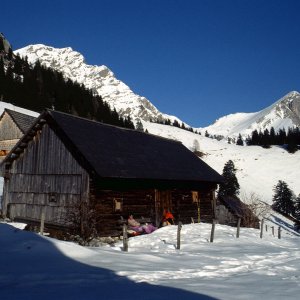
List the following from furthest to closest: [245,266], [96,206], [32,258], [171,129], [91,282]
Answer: [171,129], [96,206], [245,266], [32,258], [91,282]

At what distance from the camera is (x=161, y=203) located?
891 inches

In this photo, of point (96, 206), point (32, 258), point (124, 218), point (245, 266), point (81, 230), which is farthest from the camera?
point (124, 218)

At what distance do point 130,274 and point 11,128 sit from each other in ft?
130

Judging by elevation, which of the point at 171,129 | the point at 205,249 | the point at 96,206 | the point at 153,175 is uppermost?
the point at 171,129

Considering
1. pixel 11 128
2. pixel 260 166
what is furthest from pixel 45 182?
pixel 260 166

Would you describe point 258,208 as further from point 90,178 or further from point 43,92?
point 43,92

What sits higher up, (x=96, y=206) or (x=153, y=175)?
(x=153, y=175)

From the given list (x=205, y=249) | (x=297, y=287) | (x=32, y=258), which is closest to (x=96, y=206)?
(x=205, y=249)

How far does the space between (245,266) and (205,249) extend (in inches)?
160

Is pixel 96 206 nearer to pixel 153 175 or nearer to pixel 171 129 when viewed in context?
pixel 153 175

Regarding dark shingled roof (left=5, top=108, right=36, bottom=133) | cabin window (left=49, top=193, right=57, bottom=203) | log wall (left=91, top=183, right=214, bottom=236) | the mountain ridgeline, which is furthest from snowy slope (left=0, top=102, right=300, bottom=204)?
cabin window (left=49, top=193, right=57, bottom=203)

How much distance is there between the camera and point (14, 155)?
22.8m

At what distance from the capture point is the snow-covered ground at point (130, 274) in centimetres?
684

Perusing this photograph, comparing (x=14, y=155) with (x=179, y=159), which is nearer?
(x=14, y=155)
